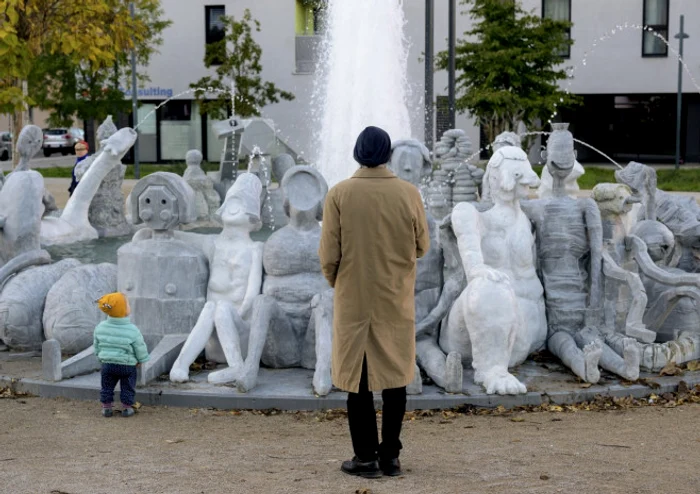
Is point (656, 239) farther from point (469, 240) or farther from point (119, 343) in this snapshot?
point (119, 343)

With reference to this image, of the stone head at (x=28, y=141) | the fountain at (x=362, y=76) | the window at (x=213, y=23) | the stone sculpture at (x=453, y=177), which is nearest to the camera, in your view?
the stone head at (x=28, y=141)

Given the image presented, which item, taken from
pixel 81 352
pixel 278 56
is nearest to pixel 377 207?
pixel 81 352

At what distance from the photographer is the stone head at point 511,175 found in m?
7.66

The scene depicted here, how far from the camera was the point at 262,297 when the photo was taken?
→ 7.57 metres

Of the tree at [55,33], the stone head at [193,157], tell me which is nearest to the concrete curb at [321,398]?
the stone head at [193,157]

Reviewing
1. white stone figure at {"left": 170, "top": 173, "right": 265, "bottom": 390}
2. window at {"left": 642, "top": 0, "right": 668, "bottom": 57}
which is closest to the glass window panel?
window at {"left": 642, "top": 0, "right": 668, "bottom": 57}

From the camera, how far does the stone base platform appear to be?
7016mm

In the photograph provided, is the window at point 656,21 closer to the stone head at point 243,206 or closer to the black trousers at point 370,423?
the stone head at point 243,206

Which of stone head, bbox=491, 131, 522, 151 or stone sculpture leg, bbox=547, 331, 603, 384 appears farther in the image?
stone head, bbox=491, 131, 522, 151

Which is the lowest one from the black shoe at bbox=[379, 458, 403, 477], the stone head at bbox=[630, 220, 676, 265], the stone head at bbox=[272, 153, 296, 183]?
the black shoe at bbox=[379, 458, 403, 477]

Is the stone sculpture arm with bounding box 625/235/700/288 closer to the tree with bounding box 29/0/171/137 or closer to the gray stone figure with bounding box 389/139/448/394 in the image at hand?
the gray stone figure with bounding box 389/139/448/394

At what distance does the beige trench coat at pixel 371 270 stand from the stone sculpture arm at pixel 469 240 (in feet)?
6.04

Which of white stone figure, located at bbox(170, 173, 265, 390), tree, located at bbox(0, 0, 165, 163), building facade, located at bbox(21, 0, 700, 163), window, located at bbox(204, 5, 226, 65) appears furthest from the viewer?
window, located at bbox(204, 5, 226, 65)

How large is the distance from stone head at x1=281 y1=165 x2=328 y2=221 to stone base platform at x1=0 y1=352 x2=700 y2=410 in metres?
1.10
